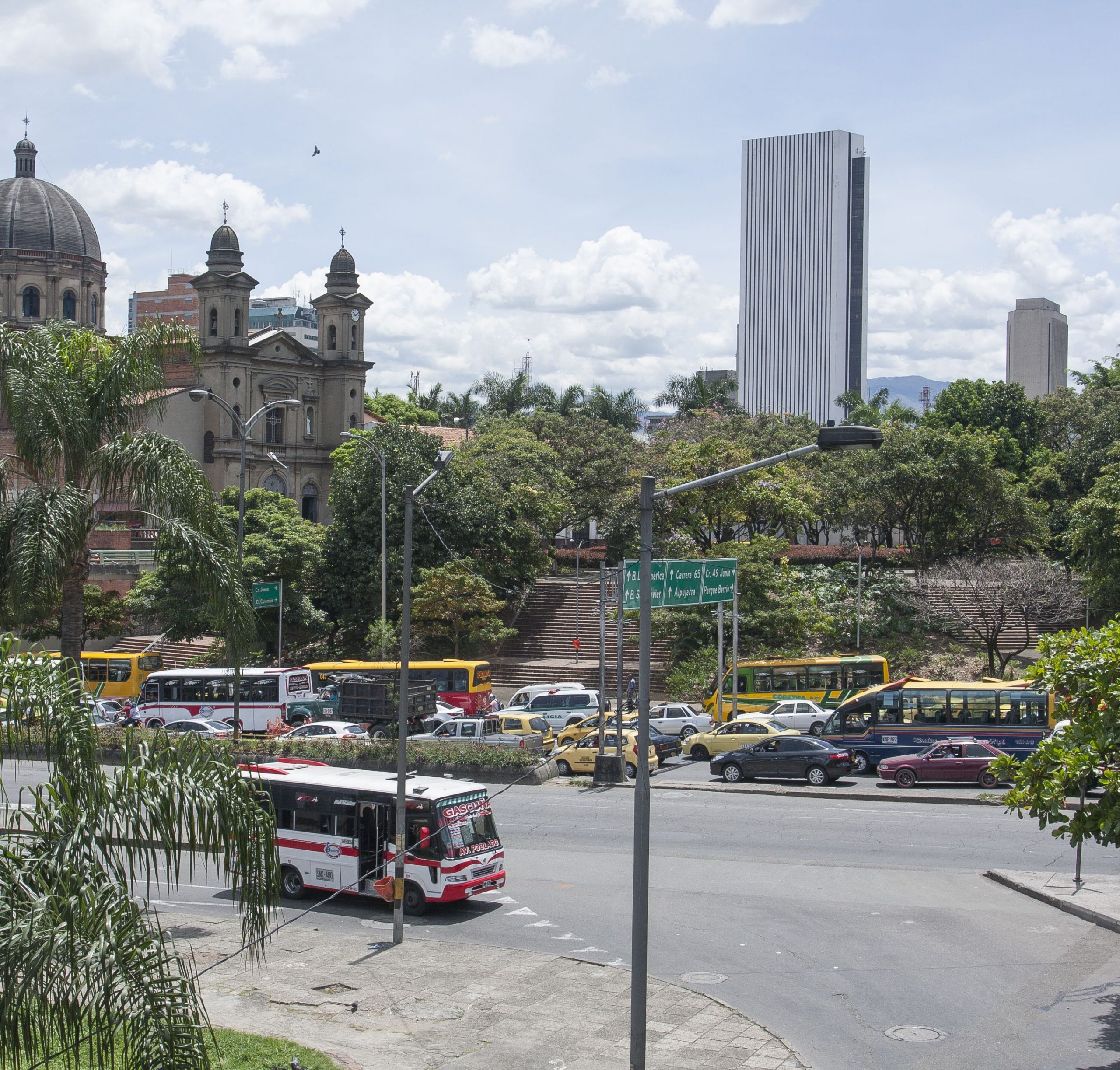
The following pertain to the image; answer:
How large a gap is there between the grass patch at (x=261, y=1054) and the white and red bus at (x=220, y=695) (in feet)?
97.0

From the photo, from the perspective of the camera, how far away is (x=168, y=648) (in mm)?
59250

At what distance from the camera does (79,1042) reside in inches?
293

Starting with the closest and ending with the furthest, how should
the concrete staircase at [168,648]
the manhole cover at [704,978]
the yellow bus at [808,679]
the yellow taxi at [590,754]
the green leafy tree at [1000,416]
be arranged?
the manhole cover at [704,978] < the yellow taxi at [590,754] < the yellow bus at [808,679] < the concrete staircase at [168,648] < the green leafy tree at [1000,416]

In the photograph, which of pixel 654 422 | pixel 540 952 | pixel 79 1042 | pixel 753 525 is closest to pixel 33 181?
pixel 654 422

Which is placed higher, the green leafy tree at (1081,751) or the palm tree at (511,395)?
the palm tree at (511,395)

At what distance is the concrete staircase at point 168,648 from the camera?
189ft

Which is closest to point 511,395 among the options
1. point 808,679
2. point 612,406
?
point 612,406

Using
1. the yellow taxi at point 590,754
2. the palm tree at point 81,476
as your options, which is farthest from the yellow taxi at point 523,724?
the palm tree at point 81,476

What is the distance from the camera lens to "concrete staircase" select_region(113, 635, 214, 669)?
189 ft

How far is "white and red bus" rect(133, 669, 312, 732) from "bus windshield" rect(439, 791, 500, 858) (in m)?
23.5

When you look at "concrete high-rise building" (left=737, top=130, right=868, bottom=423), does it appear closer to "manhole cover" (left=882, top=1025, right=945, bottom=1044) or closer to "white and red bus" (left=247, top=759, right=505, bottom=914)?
"white and red bus" (left=247, top=759, right=505, bottom=914)

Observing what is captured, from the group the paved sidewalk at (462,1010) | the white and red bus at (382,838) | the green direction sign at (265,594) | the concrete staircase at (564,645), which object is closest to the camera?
the paved sidewalk at (462,1010)

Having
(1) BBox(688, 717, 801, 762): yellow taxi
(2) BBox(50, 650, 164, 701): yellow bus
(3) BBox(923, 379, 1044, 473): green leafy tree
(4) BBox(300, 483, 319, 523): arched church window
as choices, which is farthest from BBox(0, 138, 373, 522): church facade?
(1) BBox(688, 717, 801, 762): yellow taxi

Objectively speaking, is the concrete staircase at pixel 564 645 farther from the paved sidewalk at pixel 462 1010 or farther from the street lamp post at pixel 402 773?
the paved sidewalk at pixel 462 1010
